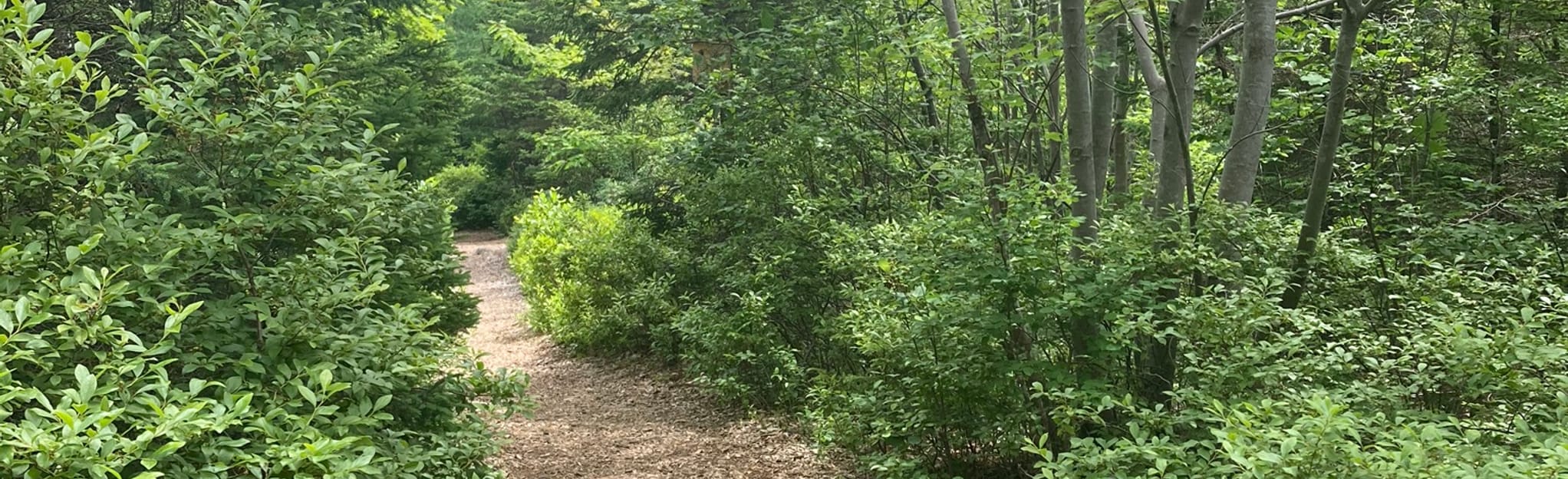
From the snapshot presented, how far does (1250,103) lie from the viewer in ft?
13.0

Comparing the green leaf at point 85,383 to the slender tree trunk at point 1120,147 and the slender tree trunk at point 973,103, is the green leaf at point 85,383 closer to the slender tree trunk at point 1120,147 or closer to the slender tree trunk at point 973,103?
the slender tree trunk at point 973,103

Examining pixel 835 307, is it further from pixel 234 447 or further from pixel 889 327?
pixel 234 447

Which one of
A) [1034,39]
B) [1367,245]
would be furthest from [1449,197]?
[1034,39]

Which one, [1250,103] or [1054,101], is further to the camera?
[1054,101]

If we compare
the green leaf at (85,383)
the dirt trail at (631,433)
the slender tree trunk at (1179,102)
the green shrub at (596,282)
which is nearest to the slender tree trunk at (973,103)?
the slender tree trunk at (1179,102)

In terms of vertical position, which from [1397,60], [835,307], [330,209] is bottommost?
[835,307]

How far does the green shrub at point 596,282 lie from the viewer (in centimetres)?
980

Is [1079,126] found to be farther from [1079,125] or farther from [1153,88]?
[1153,88]

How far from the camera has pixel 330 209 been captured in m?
3.26

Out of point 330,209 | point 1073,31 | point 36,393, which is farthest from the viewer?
point 1073,31

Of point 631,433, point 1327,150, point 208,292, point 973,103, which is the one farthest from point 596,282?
point 1327,150

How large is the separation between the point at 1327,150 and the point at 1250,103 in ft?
1.25

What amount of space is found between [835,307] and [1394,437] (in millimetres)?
4768

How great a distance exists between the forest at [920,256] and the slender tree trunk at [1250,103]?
1 centimetres
